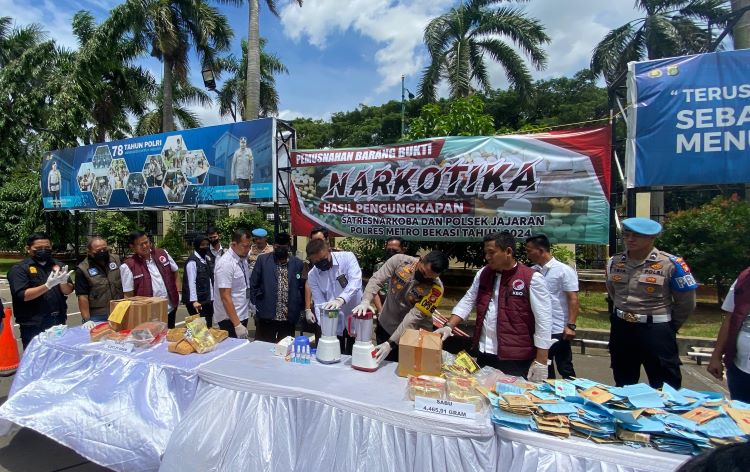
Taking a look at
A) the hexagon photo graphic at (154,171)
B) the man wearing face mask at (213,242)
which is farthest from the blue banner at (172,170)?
the man wearing face mask at (213,242)

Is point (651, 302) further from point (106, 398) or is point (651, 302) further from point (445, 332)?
point (106, 398)

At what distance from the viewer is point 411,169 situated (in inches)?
231

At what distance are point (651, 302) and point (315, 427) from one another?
7.63ft

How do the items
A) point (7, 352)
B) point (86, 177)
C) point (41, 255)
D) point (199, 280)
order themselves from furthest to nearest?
point (86, 177) → point (199, 280) → point (41, 255) → point (7, 352)

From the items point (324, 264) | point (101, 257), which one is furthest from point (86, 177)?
point (324, 264)

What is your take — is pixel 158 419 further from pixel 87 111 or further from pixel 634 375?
pixel 87 111

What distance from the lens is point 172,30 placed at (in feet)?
47.5

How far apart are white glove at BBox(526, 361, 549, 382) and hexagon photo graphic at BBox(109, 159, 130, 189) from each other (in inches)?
359

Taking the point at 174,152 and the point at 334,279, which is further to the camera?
the point at 174,152

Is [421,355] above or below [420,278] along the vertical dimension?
below

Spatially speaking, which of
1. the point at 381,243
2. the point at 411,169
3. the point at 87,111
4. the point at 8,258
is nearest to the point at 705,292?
the point at 381,243

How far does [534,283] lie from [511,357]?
1.58 ft

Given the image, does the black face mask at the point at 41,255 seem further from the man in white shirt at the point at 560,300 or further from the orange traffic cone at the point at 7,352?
the man in white shirt at the point at 560,300

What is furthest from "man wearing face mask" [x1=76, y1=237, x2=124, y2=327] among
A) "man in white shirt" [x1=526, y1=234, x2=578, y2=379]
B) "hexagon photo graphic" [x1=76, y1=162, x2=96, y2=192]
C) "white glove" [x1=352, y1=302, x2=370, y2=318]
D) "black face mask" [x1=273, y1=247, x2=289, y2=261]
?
"hexagon photo graphic" [x1=76, y1=162, x2=96, y2=192]
